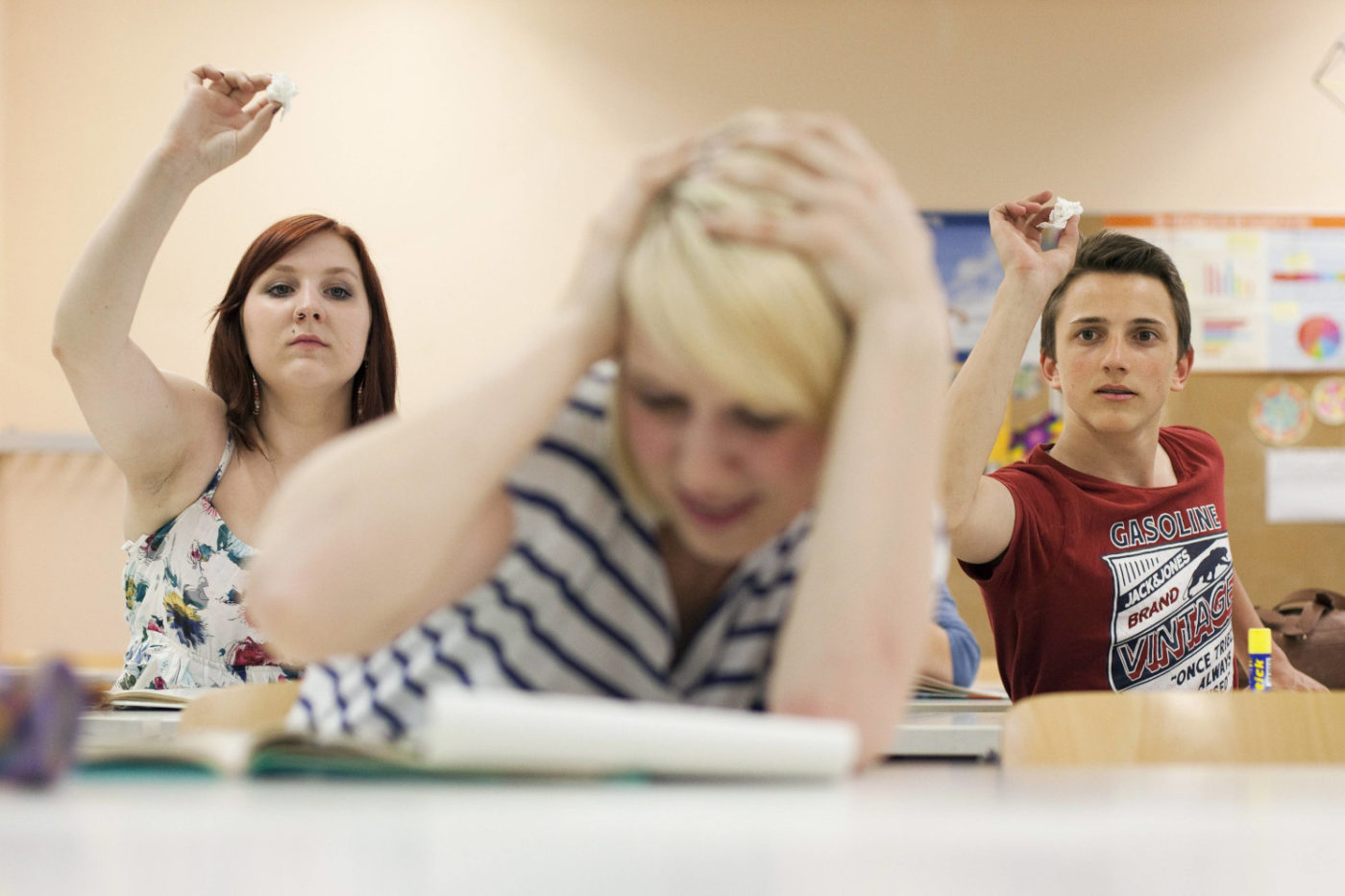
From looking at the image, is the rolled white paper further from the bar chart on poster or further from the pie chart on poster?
the pie chart on poster

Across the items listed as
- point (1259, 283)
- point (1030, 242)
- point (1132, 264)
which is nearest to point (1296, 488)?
point (1259, 283)

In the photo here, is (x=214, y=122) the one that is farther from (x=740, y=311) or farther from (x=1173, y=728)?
(x=1173, y=728)

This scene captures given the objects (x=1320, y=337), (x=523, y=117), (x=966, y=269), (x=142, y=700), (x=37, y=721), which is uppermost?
(x=523, y=117)

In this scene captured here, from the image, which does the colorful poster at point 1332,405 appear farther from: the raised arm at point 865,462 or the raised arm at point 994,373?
the raised arm at point 865,462

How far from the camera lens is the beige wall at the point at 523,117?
130 inches

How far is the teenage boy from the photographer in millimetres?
1551

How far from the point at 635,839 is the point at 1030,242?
1.28 metres

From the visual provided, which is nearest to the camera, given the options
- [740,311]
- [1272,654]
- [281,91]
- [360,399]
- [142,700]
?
[740,311]

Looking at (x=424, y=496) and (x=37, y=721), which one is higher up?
(x=424, y=496)

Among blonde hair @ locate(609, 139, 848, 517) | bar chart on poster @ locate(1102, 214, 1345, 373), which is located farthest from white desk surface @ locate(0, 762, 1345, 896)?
bar chart on poster @ locate(1102, 214, 1345, 373)

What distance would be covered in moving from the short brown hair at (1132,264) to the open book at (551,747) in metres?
1.27

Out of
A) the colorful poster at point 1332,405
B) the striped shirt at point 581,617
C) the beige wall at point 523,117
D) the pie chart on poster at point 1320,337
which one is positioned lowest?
the striped shirt at point 581,617

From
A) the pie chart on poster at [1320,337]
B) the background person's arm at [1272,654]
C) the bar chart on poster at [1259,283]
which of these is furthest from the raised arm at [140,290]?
the pie chart on poster at [1320,337]

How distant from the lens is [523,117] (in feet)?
11.1
